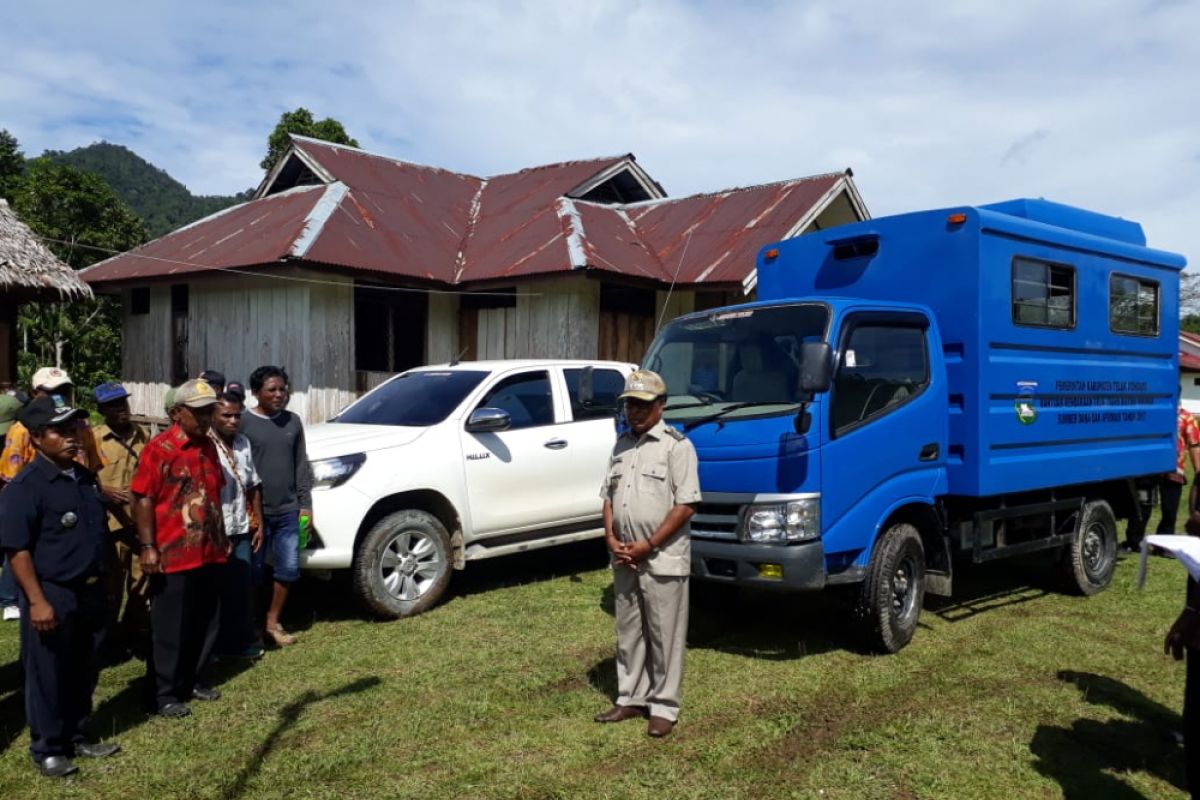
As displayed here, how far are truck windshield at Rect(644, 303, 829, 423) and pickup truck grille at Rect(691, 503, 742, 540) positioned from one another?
1.79 feet

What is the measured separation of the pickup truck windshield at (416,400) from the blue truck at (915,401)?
5.84 feet

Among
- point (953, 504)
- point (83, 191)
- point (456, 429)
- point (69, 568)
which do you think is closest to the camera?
point (69, 568)

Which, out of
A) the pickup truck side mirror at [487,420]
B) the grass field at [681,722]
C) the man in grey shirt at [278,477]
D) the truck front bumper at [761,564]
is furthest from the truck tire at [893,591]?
the man in grey shirt at [278,477]

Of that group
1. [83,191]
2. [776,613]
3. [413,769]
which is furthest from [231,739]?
[83,191]

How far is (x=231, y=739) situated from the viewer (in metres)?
4.54

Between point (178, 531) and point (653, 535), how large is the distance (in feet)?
8.08

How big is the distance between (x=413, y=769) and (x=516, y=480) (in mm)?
3290

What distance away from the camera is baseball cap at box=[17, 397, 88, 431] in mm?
4105

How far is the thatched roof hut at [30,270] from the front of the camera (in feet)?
35.4

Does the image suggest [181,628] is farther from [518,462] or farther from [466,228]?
[466,228]

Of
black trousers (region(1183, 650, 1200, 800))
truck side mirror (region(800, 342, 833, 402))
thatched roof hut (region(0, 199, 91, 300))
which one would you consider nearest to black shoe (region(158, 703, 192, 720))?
truck side mirror (region(800, 342, 833, 402))

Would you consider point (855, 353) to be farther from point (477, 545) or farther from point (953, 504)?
point (477, 545)

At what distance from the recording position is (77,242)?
25516 millimetres

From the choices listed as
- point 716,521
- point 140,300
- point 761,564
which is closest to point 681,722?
point 761,564
